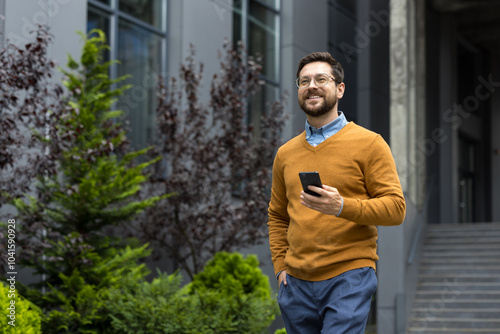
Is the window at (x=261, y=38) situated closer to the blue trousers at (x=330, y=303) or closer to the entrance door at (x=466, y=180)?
the blue trousers at (x=330, y=303)

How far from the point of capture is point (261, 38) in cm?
1549

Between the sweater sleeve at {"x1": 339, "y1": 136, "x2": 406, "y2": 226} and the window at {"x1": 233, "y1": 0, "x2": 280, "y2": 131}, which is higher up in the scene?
the window at {"x1": 233, "y1": 0, "x2": 280, "y2": 131}

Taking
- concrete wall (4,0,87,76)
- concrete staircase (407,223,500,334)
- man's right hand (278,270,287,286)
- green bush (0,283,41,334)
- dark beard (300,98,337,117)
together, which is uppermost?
concrete wall (4,0,87,76)

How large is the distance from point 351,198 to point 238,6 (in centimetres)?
1212

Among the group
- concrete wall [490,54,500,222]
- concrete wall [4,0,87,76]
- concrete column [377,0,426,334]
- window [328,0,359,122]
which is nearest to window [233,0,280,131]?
concrete column [377,0,426,334]

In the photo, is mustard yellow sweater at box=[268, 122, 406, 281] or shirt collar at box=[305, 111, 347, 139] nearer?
mustard yellow sweater at box=[268, 122, 406, 281]

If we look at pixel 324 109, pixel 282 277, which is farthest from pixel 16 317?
pixel 324 109

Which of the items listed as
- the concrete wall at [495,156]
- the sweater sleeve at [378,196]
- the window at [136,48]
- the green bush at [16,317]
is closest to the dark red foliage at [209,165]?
the window at [136,48]

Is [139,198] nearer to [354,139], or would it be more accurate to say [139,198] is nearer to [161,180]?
[161,180]

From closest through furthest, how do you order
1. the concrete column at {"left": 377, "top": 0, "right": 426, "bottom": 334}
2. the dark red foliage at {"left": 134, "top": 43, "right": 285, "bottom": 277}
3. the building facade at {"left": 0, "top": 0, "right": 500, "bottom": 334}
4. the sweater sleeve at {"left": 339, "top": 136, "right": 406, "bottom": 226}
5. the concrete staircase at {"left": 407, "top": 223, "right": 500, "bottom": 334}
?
the sweater sleeve at {"left": 339, "top": 136, "right": 406, "bottom": 226}
the dark red foliage at {"left": 134, "top": 43, "right": 285, "bottom": 277}
the building facade at {"left": 0, "top": 0, "right": 500, "bottom": 334}
the concrete staircase at {"left": 407, "top": 223, "right": 500, "bottom": 334}
the concrete column at {"left": 377, "top": 0, "right": 426, "bottom": 334}

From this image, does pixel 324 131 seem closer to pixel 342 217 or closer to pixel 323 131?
pixel 323 131

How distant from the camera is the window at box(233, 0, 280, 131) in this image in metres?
14.7

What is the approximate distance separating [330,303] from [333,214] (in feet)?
1.47

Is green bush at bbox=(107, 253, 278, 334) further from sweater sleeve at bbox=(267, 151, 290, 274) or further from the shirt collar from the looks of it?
the shirt collar
